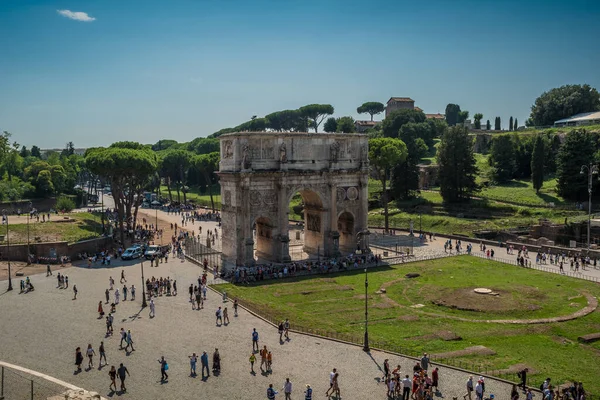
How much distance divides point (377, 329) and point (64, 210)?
65945 mm

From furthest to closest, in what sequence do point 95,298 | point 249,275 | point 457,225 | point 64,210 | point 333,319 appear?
point 64,210 → point 457,225 → point 249,275 → point 95,298 → point 333,319

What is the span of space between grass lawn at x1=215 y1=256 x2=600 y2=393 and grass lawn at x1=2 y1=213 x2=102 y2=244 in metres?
24.9

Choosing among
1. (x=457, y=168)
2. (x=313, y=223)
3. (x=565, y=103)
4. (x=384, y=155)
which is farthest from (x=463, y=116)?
(x=313, y=223)

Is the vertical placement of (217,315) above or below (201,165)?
below

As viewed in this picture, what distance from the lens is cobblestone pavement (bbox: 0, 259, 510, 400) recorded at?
2372cm

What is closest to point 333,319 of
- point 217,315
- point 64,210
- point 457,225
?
point 217,315

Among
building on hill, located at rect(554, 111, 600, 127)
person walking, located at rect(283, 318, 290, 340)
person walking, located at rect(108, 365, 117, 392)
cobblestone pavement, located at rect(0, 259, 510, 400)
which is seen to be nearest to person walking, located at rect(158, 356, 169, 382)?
cobblestone pavement, located at rect(0, 259, 510, 400)

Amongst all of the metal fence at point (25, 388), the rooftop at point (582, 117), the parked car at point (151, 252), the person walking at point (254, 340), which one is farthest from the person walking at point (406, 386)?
the rooftop at point (582, 117)

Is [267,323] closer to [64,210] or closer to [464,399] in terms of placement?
[464,399]

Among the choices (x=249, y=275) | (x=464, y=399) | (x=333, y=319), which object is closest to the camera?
(x=464, y=399)

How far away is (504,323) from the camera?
107ft

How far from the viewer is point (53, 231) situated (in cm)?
5866

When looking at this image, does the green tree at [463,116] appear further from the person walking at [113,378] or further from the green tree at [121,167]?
the person walking at [113,378]

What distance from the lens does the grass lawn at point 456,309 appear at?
2722cm
